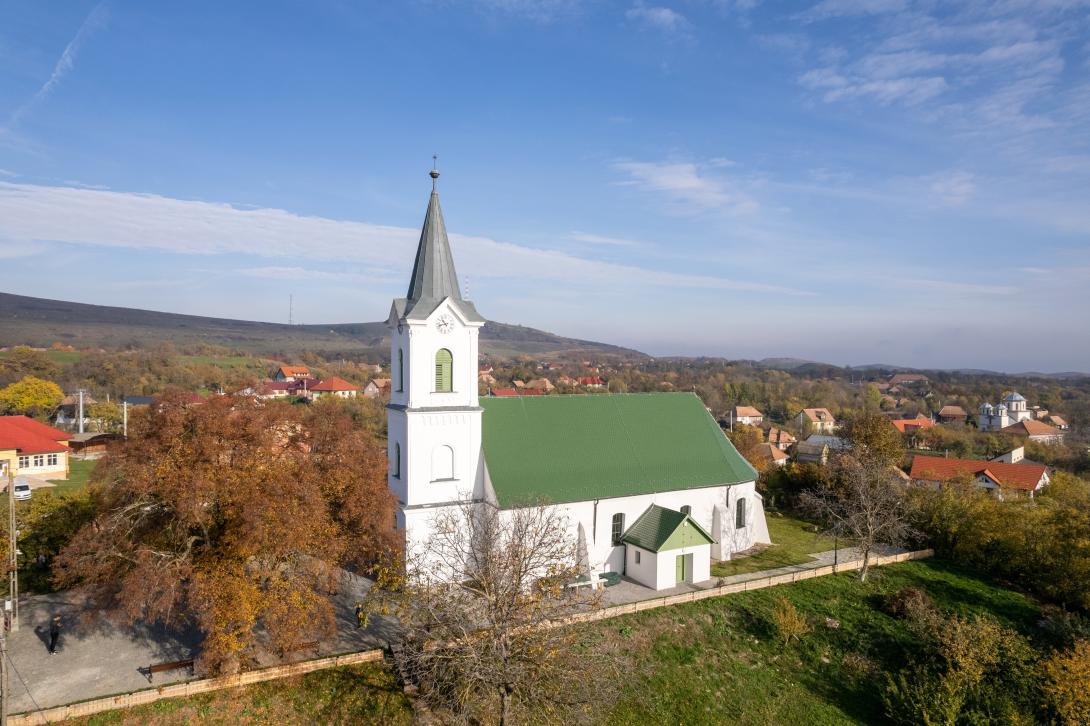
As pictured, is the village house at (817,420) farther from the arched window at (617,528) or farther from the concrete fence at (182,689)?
the concrete fence at (182,689)

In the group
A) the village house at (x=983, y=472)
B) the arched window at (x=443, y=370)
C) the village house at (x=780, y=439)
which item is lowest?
the village house at (x=780, y=439)

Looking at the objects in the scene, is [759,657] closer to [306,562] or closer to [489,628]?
[489,628]

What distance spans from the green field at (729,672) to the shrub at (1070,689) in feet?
14.0

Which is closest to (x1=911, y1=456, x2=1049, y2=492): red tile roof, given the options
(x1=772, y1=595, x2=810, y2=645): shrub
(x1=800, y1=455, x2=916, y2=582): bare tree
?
(x1=800, y1=455, x2=916, y2=582): bare tree

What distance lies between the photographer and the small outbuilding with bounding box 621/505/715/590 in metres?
25.0

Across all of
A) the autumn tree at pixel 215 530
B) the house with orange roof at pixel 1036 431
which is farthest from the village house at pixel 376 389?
the house with orange roof at pixel 1036 431

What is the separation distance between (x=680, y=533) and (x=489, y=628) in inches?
460

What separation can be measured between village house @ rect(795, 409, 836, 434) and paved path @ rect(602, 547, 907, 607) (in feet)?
228

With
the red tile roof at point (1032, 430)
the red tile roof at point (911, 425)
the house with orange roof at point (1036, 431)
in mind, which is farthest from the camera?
the red tile roof at point (1032, 430)

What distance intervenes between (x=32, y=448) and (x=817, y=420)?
97.3 meters

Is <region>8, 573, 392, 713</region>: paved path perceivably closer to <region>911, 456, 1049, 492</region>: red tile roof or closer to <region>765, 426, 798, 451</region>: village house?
<region>911, 456, 1049, 492</region>: red tile roof

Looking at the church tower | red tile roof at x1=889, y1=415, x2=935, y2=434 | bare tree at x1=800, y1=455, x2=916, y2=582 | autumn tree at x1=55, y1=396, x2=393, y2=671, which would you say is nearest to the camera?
autumn tree at x1=55, y1=396, x2=393, y2=671

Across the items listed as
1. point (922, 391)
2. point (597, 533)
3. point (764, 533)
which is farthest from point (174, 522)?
point (922, 391)

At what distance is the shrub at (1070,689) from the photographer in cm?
1722
